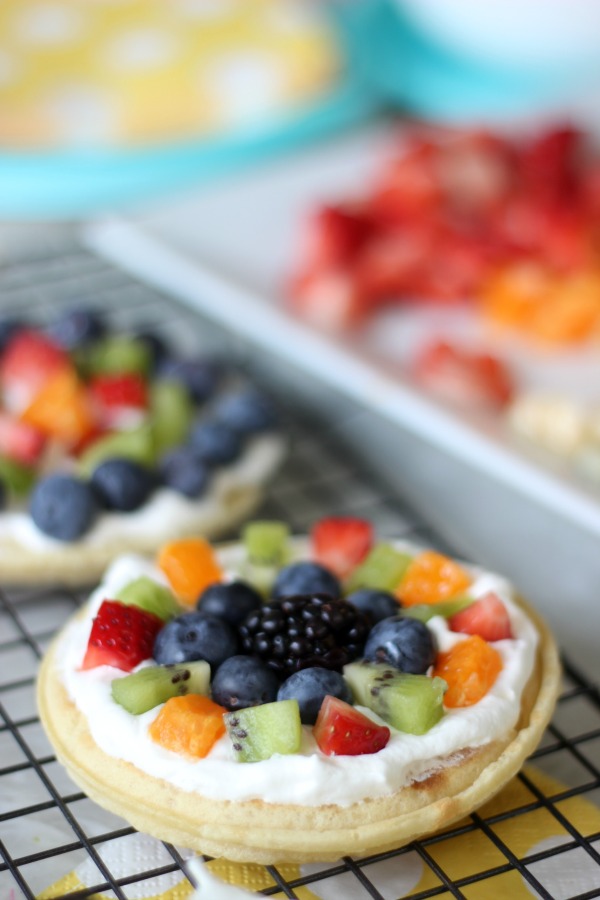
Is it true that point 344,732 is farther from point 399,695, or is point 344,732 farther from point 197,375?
point 197,375

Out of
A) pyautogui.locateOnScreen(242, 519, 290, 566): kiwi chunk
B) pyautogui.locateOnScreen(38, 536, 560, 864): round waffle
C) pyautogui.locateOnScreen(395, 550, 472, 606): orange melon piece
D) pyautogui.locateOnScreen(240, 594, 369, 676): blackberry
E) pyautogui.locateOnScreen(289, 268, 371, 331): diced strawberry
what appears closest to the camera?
pyautogui.locateOnScreen(38, 536, 560, 864): round waffle

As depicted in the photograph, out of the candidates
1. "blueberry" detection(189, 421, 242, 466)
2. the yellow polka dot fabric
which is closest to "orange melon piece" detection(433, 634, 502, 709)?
"blueberry" detection(189, 421, 242, 466)

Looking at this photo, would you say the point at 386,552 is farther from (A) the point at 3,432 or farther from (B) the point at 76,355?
(B) the point at 76,355

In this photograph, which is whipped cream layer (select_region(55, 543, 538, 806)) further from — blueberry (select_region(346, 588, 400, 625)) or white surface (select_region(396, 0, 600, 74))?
white surface (select_region(396, 0, 600, 74))

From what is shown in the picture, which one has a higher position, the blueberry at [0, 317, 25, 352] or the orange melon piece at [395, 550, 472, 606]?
the orange melon piece at [395, 550, 472, 606]

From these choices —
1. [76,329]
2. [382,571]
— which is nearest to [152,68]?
[76,329]

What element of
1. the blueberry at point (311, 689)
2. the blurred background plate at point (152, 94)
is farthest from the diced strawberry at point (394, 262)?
the blueberry at point (311, 689)
